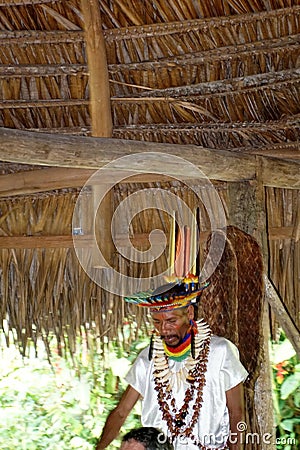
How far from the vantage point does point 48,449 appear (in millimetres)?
4750

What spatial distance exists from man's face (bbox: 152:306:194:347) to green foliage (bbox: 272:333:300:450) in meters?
1.75

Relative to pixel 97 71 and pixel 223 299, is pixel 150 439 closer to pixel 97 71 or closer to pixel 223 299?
pixel 223 299

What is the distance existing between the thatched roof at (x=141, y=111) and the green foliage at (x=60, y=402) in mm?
469

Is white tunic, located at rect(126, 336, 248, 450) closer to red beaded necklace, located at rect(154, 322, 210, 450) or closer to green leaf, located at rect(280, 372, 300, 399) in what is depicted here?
red beaded necklace, located at rect(154, 322, 210, 450)

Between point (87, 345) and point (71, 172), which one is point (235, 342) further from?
point (87, 345)

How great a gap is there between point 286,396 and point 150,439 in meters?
2.31

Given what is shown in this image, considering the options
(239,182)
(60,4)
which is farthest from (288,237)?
(60,4)

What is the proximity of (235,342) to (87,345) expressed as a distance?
1.80 m

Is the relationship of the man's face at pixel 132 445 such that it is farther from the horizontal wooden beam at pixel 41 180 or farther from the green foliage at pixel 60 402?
the green foliage at pixel 60 402

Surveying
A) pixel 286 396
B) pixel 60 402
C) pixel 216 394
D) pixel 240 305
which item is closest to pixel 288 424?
pixel 286 396

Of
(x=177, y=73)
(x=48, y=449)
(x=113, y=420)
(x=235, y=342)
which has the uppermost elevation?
(x=177, y=73)

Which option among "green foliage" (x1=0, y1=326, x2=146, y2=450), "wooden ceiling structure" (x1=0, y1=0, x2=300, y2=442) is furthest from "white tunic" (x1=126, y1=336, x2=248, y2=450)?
"green foliage" (x1=0, y1=326, x2=146, y2=450)

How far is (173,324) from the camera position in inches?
102

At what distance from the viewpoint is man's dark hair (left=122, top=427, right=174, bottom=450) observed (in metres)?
2.20
